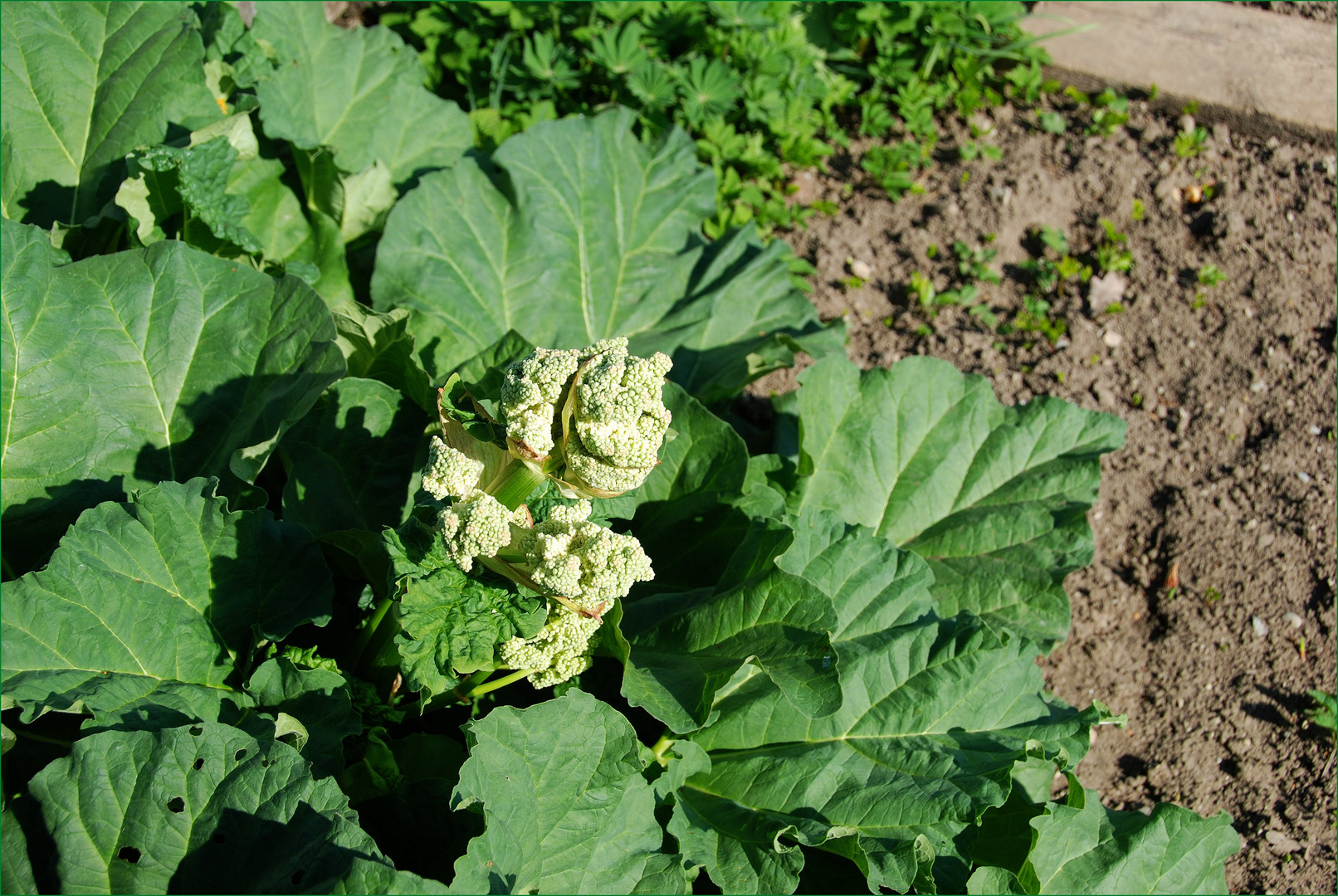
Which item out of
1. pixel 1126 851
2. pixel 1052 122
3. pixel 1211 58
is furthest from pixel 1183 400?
pixel 1126 851

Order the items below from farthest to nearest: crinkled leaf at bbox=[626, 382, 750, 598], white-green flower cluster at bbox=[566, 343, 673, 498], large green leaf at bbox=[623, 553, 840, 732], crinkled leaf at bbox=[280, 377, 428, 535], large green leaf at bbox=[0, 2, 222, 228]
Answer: large green leaf at bbox=[0, 2, 222, 228]
crinkled leaf at bbox=[626, 382, 750, 598]
crinkled leaf at bbox=[280, 377, 428, 535]
large green leaf at bbox=[623, 553, 840, 732]
white-green flower cluster at bbox=[566, 343, 673, 498]

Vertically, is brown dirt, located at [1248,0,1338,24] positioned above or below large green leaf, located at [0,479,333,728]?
above

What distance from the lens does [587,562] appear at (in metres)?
1.84

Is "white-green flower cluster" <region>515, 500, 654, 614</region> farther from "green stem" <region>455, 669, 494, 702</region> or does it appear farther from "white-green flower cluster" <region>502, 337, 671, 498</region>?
"green stem" <region>455, 669, 494, 702</region>

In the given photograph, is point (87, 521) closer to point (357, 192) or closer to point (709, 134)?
point (357, 192)

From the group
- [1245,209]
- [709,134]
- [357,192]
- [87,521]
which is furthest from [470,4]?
[1245,209]

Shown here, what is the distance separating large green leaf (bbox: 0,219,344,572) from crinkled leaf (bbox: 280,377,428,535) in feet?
0.52

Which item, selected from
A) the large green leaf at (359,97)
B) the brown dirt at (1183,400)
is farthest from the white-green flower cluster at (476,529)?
the brown dirt at (1183,400)

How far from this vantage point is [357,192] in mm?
3254

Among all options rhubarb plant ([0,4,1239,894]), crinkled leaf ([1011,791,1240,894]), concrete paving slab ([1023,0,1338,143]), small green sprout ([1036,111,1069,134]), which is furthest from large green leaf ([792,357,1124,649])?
concrete paving slab ([1023,0,1338,143])

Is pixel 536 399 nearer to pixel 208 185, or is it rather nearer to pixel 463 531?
pixel 463 531

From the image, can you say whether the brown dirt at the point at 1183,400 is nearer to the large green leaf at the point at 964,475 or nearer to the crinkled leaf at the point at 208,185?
the large green leaf at the point at 964,475

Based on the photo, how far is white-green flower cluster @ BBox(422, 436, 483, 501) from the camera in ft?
6.13

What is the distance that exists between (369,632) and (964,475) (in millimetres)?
1800
